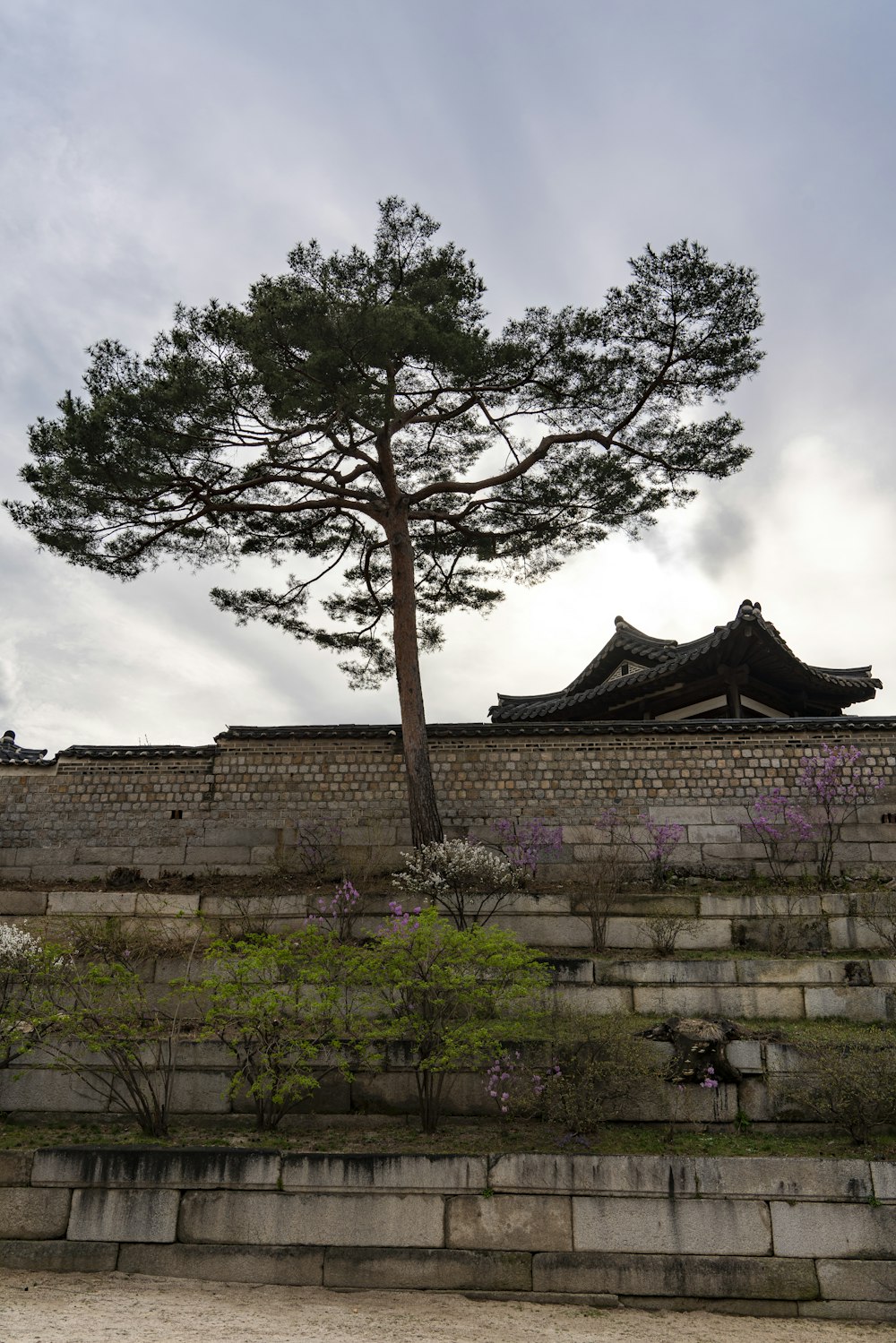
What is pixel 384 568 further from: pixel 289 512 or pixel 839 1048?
pixel 839 1048

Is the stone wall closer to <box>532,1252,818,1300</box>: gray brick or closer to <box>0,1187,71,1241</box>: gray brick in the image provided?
<box>0,1187,71,1241</box>: gray brick

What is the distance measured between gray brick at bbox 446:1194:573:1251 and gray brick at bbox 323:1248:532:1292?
2.7 inches

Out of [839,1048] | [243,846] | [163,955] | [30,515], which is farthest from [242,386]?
[839,1048]

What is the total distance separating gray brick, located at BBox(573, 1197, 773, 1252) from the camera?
7.15 metres

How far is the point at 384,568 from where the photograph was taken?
1623 cm

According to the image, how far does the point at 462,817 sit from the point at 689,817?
3.14 meters

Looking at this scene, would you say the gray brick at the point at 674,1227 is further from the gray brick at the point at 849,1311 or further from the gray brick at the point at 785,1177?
the gray brick at the point at 849,1311

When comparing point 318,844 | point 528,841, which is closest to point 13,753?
point 318,844

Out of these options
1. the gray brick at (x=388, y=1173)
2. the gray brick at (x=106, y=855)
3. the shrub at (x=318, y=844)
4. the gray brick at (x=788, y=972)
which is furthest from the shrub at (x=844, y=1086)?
the gray brick at (x=106, y=855)

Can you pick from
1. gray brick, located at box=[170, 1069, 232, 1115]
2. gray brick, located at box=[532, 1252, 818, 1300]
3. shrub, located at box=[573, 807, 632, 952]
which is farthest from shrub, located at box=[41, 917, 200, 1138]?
shrub, located at box=[573, 807, 632, 952]

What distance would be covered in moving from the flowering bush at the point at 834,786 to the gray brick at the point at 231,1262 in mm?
8533

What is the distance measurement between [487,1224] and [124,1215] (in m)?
2.68

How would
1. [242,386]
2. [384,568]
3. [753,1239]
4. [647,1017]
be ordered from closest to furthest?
[753,1239]
[647,1017]
[242,386]
[384,568]

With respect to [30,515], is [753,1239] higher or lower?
lower
